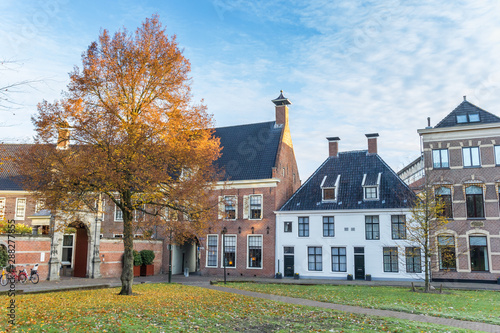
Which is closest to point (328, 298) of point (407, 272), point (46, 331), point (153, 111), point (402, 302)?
point (402, 302)

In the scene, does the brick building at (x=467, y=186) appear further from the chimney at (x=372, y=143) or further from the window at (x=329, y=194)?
the window at (x=329, y=194)

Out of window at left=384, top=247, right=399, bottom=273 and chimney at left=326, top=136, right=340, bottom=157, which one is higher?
chimney at left=326, top=136, right=340, bottom=157

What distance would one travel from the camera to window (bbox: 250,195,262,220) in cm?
3538

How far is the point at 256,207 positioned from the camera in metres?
35.5

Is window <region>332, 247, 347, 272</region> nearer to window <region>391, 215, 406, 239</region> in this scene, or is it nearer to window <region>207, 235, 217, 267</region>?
window <region>391, 215, 406, 239</region>

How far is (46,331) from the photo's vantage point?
353 inches

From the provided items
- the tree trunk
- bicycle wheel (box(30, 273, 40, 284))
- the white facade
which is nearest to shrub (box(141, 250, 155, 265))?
bicycle wheel (box(30, 273, 40, 284))

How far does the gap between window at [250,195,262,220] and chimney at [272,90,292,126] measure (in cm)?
786

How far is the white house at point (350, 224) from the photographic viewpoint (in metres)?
30.5

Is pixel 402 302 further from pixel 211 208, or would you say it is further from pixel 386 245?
pixel 386 245

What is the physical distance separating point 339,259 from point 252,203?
28.5 ft

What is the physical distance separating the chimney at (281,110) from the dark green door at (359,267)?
1416cm

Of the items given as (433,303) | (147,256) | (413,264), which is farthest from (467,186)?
(147,256)

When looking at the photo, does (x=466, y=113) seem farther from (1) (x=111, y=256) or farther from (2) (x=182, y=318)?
(1) (x=111, y=256)
